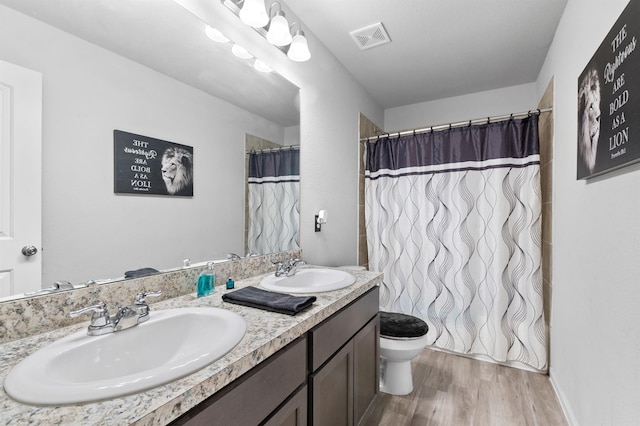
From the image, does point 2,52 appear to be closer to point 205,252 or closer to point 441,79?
point 205,252

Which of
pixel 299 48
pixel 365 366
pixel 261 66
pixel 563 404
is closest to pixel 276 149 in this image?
pixel 261 66

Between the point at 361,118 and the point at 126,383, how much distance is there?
2.65m

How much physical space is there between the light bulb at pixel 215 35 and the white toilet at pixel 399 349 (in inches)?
73.2

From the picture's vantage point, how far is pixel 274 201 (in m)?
1.76

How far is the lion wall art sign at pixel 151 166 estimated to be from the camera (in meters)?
0.98

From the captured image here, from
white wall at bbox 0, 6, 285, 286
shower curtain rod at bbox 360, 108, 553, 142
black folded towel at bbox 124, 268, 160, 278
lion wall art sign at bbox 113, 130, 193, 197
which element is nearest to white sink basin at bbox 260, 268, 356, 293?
white wall at bbox 0, 6, 285, 286

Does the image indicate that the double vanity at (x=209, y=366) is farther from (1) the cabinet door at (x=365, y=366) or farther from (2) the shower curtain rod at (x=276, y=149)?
(2) the shower curtain rod at (x=276, y=149)

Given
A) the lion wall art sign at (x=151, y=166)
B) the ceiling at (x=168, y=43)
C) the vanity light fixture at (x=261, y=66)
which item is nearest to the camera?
the ceiling at (x=168, y=43)

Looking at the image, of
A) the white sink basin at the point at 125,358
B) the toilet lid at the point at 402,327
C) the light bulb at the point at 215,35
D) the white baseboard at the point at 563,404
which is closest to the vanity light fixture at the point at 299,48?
the light bulb at the point at 215,35

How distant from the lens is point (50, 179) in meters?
0.83

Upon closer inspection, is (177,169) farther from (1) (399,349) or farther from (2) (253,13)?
(1) (399,349)

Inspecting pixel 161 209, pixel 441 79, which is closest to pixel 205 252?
pixel 161 209

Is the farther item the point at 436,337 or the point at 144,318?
the point at 436,337

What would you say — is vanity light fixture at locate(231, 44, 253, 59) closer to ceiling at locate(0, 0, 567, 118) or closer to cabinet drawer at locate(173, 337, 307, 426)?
ceiling at locate(0, 0, 567, 118)
